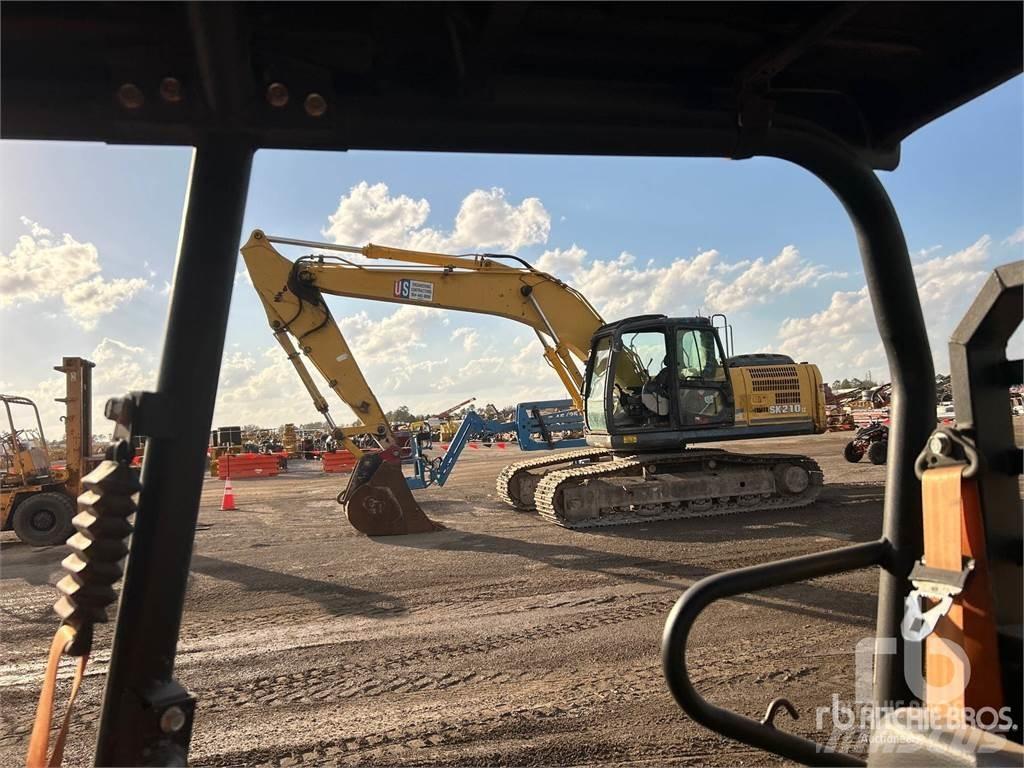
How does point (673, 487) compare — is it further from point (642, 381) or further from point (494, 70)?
point (494, 70)

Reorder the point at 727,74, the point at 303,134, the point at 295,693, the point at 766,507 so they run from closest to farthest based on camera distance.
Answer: the point at 303,134 → the point at 727,74 → the point at 295,693 → the point at 766,507

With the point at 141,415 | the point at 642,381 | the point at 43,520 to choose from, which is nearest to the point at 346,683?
the point at 141,415

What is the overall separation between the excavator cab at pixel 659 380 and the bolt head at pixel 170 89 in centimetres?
930

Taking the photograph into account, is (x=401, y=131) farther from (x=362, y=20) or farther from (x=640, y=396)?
(x=640, y=396)

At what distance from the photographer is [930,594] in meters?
1.35

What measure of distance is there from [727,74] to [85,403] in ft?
41.8

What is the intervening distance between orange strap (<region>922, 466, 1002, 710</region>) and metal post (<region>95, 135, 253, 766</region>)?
1428mm

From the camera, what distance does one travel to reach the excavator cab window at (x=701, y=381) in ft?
34.5

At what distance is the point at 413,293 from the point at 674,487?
18.8ft

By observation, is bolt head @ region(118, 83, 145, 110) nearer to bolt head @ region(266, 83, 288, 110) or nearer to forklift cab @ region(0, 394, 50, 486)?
bolt head @ region(266, 83, 288, 110)

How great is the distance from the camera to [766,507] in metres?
10.4

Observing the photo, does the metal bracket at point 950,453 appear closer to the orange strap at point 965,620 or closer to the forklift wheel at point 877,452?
the orange strap at point 965,620

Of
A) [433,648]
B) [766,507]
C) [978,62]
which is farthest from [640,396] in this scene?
[978,62]

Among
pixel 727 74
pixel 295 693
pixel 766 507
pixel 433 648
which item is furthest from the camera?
pixel 766 507
